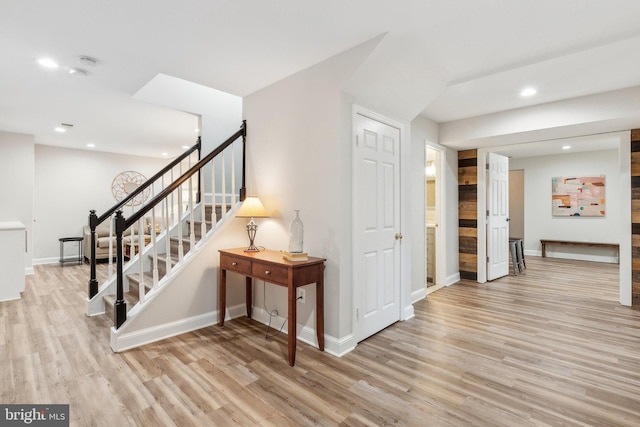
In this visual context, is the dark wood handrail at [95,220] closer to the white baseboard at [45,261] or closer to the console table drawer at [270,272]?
the console table drawer at [270,272]

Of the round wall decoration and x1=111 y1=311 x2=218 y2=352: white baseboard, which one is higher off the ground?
the round wall decoration

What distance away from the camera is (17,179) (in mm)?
5301

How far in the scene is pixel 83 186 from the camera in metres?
6.89

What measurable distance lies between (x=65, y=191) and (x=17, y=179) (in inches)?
56.7

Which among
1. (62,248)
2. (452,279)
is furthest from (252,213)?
(62,248)

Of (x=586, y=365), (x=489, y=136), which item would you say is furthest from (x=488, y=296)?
(x=489, y=136)

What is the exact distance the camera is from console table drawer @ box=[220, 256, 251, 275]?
110 inches

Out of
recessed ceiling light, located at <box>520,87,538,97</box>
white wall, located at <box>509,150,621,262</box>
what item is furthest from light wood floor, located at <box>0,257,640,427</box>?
white wall, located at <box>509,150,621,262</box>

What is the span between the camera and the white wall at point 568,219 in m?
6.45

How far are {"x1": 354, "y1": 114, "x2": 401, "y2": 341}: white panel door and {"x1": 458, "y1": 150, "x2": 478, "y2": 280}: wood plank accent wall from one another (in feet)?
7.34

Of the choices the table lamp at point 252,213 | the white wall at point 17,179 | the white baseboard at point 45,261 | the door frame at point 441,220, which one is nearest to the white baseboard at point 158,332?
the table lamp at point 252,213

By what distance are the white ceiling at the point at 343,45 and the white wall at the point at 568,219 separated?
4.27m

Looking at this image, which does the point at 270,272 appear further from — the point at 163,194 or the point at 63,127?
the point at 63,127

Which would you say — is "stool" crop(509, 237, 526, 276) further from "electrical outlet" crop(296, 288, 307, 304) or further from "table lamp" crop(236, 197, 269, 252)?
"table lamp" crop(236, 197, 269, 252)
